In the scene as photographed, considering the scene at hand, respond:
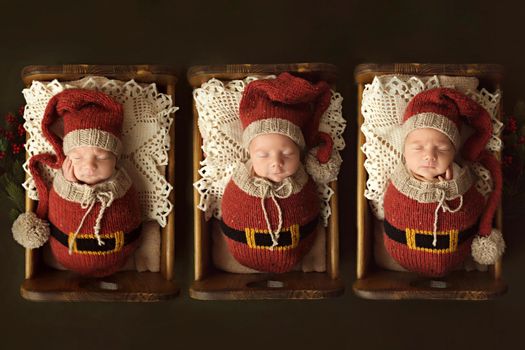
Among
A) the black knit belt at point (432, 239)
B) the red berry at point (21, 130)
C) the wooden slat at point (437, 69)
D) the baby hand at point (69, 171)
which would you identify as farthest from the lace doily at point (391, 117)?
the red berry at point (21, 130)

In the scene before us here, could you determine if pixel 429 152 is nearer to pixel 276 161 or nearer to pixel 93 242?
→ pixel 276 161

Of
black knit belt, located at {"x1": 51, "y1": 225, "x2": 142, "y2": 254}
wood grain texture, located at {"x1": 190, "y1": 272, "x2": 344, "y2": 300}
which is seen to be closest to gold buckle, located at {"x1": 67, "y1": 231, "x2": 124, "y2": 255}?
black knit belt, located at {"x1": 51, "y1": 225, "x2": 142, "y2": 254}

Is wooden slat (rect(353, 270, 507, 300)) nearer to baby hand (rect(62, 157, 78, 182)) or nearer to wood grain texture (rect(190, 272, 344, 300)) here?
wood grain texture (rect(190, 272, 344, 300))

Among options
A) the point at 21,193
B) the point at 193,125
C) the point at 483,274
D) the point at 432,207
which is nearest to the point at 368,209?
the point at 432,207

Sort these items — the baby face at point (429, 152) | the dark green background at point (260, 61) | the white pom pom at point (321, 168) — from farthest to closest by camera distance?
the dark green background at point (260, 61)
the white pom pom at point (321, 168)
the baby face at point (429, 152)

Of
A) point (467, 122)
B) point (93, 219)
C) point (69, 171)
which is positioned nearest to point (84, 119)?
point (69, 171)

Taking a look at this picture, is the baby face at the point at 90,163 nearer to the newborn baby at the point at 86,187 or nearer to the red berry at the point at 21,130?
the newborn baby at the point at 86,187
